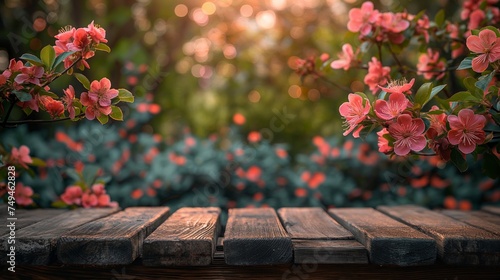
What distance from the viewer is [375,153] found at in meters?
3.41

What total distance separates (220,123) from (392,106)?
127 inches

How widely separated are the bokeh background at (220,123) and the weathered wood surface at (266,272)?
0.84 metres

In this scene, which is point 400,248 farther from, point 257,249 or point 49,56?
point 49,56

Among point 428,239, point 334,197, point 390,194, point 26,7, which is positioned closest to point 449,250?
point 428,239

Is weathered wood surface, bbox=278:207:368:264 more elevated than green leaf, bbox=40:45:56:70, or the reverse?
green leaf, bbox=40:45:56:70

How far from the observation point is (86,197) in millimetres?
2043

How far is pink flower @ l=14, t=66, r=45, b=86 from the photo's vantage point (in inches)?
51.3

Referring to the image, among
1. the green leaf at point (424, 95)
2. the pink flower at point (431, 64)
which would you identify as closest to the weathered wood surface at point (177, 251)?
the green leaf at point (424, 95)

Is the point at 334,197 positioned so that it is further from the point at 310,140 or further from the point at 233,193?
the point at 310,140

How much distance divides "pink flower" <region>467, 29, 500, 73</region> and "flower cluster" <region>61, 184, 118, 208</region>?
151cm

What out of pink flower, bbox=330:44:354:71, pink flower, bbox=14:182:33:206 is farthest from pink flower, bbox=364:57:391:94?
pink flower, bbox=14:182:33:206

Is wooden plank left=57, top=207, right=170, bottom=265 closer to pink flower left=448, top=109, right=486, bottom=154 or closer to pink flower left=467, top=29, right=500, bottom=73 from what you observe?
pink flower left=448, top=109, right=486, bottom=154

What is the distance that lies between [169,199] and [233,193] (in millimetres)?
384

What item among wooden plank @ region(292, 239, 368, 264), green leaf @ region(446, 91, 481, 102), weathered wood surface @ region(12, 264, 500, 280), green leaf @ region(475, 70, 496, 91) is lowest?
weathered wood surface @ region(12, 264, 500, 280)
